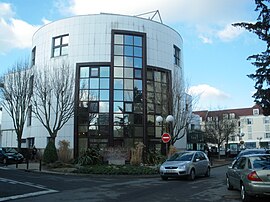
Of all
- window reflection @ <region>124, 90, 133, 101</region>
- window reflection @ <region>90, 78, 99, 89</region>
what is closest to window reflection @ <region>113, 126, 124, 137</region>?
window reflection @ <region>124, 90, 133, 101</region>

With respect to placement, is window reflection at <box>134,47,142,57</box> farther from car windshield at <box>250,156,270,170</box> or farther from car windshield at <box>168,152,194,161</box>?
car windshield at <box>250,156,270,170</box>

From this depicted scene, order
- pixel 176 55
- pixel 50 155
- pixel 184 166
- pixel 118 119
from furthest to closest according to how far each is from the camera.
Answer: pixel 176 55 < pixel 118 119 < pixel 50 155 < pixel 184 166

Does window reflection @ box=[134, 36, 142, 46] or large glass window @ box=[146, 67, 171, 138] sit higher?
window reflection @ box=[134, 36, 142, 46]

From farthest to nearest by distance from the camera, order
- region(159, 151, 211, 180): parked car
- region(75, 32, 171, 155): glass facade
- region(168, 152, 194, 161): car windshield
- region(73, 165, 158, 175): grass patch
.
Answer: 1. region(75, 32, 171, 155): glass facade
2. region(73, 165, 158, 175): grass patch
3. region(168, 152, 194, 161): car windshield
4. region(159, 151, 211, 180): parked car

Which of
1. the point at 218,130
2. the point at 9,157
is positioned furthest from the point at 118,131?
the point at 218,130

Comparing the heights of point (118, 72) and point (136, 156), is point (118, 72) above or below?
above

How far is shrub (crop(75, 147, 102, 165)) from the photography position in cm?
2494

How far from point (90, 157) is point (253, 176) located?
55.8 feet

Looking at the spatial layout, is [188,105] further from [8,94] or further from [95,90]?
[8,94]

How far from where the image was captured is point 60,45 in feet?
116

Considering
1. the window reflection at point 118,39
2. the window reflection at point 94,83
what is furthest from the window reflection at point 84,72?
the window reflection at point 118,39

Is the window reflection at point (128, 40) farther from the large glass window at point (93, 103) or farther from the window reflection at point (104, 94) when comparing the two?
the window reflection at point (104, 94)

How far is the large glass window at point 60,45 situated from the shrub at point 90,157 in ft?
43.3

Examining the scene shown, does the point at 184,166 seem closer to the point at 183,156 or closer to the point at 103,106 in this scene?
the point at 183,156
